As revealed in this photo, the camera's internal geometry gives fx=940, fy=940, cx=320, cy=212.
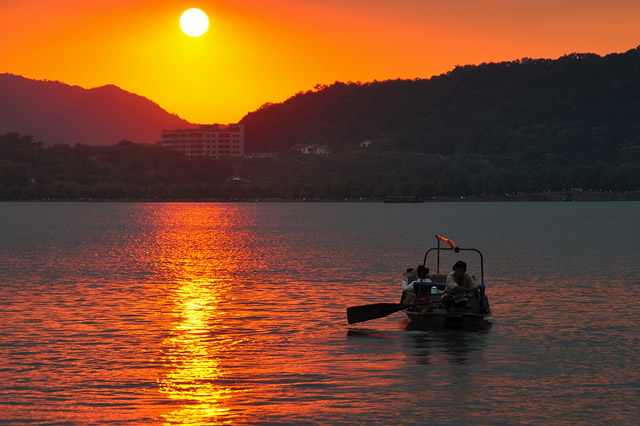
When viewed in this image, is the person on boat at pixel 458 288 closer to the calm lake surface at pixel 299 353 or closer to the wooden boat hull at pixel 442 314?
the wooden boat hull at pixel 442 314

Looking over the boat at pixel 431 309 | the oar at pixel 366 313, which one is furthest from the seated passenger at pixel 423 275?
the oar at pixel 366 313

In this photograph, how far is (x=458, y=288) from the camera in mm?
34906

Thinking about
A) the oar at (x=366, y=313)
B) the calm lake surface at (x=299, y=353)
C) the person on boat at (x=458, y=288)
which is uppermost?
the person on boat at (x=458, y=288)

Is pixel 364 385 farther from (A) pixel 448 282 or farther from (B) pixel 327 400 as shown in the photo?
(A) pixel 448 282

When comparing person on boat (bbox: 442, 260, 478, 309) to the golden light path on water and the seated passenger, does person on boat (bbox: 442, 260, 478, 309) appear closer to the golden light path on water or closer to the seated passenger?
the seated passenger

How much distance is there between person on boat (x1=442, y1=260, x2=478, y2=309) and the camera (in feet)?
115

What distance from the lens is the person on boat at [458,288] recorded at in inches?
1378

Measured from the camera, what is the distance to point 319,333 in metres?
36.4

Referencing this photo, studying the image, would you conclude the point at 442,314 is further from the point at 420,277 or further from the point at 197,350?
the point at 197,350

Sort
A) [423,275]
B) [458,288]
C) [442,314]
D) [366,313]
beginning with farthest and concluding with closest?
[423,275] → [366,313] → [442,314] → [458,288]

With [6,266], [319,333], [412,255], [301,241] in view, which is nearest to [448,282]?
[319,333]

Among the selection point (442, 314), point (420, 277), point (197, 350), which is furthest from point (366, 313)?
point (197, 350)

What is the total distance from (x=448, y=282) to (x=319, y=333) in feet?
17.6

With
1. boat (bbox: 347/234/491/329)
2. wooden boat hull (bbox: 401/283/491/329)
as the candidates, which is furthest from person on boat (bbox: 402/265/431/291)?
wooden boat hull (bbox: 401/283/491/329)
